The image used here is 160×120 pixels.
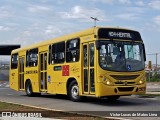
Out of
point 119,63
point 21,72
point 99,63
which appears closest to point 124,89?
point 119,63

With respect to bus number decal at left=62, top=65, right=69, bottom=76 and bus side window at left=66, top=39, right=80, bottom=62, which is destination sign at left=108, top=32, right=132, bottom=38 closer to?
bus side window at left=66, top=39, right=80, bottom=62

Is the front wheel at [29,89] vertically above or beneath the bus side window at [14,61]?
beneath

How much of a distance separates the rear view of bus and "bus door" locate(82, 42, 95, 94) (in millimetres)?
490

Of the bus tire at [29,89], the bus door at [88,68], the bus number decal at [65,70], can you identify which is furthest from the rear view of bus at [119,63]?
the bus tire at [29,89]

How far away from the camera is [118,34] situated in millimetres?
16875

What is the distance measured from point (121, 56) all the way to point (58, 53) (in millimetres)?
4110

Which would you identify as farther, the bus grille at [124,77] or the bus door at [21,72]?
the bus door at [21,72]

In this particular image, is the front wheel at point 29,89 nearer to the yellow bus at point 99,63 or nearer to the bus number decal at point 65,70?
the yellow bus at point 99,63

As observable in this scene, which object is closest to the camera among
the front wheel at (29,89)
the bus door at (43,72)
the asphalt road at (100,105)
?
the asphalt road at (100,105)

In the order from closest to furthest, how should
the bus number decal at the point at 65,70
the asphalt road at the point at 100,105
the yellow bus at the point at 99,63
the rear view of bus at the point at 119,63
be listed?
the asphalt road at the point at 100,105
the rear view of bus at the point at 119,63
the yellow bus at the point at 99,63
the bus number decal at the point at 65,70

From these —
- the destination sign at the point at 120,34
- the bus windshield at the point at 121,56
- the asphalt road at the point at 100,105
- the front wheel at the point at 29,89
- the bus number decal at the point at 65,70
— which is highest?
the destination sign at the point at 120,34

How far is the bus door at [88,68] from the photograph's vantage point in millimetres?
16447

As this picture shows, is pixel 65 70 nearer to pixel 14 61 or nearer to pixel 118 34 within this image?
pixel 118 34

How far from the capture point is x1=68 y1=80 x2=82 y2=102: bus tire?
58.4 feet
